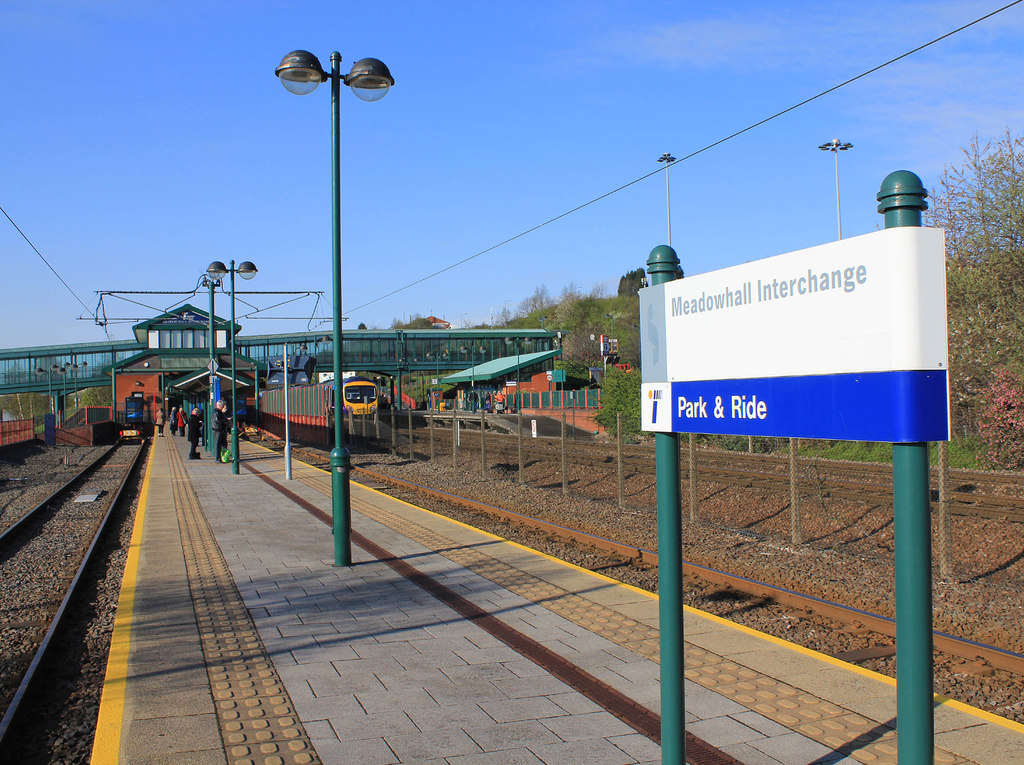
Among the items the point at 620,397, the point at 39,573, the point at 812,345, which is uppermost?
the point at 812,345

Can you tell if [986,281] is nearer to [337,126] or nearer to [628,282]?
[337,126]

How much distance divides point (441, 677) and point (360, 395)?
34.0 meters

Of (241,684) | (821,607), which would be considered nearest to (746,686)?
(821,607)

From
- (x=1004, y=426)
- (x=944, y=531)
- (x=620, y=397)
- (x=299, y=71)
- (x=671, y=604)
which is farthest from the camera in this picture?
(x=620, y=397)

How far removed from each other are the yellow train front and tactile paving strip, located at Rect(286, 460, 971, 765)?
1198 inches

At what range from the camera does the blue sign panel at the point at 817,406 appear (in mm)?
2498

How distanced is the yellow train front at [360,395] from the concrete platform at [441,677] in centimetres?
2901

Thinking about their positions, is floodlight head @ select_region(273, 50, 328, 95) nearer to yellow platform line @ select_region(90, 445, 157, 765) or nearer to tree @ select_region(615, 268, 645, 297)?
yellow platform line @ select_region(90, 445, 157, 765)

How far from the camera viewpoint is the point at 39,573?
10852 millimetres

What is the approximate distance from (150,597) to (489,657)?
12.4 feet

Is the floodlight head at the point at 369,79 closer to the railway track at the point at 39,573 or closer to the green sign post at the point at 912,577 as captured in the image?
the railway track at the point at 39,573

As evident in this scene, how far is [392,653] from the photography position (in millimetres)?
6086

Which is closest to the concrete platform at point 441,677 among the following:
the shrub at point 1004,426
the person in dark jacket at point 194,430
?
the shrub at point 1004,426

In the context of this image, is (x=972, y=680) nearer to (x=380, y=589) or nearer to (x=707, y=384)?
(x=707, y=384)
